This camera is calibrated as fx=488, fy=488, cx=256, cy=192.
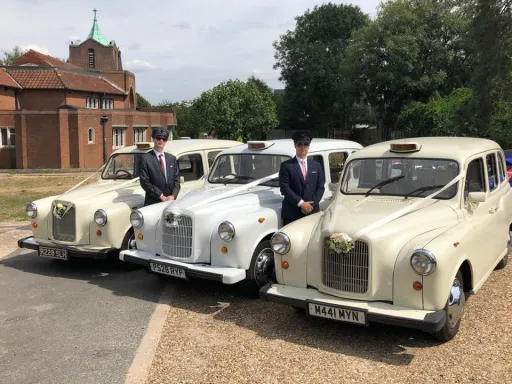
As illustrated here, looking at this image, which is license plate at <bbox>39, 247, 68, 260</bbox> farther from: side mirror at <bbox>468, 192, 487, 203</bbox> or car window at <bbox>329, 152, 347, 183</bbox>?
side mirror at <bbox>468, 192, 487, 203</bbox>

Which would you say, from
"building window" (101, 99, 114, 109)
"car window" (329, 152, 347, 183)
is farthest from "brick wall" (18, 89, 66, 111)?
"car window" (329, 152, 347, 183)

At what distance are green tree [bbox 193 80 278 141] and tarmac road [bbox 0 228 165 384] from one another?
22.5 meters

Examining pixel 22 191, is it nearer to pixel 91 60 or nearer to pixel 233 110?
pixel 233 110

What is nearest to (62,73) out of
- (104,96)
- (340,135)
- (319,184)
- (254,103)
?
(104,96)

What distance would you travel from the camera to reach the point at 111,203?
24.2ft

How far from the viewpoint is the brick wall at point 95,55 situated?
198ft

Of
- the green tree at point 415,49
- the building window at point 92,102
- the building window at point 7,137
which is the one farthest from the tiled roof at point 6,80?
the green tree at point 415,49

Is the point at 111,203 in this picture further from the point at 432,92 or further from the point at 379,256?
the point at 432,92

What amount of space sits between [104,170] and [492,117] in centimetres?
1914

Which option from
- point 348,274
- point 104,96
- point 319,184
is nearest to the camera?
point 348,274

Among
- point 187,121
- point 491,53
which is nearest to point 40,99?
point 187,121

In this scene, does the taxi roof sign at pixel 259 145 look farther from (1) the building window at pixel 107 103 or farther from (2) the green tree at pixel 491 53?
(1) the building window at pixel 107 103

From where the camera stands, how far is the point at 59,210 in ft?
24.2

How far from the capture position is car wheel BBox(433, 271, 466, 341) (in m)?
4.52
